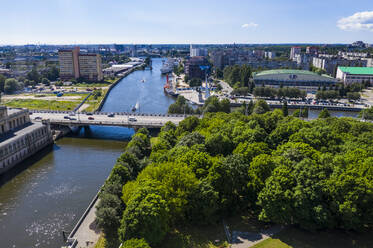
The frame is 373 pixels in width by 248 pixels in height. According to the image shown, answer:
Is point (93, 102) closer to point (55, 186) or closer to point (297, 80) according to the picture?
point (55, 186)

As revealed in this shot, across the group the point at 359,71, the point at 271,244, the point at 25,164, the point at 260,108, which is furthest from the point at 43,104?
the point at 359,71

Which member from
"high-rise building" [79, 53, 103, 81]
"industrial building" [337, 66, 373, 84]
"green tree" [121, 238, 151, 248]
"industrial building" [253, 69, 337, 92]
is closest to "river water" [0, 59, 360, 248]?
Result: "green tree" [121, 238, 151, 248]

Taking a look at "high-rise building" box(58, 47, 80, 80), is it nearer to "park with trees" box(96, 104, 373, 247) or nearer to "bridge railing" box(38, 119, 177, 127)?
"bridge railing" box(38, 119, 177, 127)

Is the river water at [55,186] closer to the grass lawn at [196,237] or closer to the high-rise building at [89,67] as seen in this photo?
the grass lawn at [196,237]

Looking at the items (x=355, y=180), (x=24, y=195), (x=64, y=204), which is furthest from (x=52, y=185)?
(x=355, y=180)

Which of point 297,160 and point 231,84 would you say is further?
point 231,84

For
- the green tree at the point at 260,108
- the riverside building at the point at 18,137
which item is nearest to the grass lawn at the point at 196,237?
the riverside building at the point at 18,137

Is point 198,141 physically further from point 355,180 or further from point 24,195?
point 24,195
